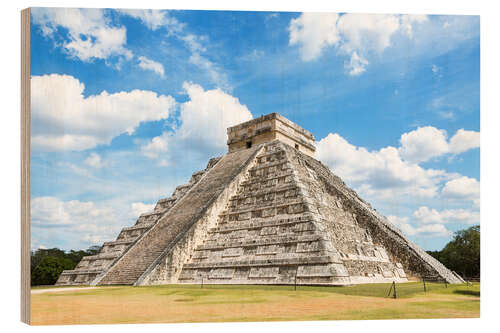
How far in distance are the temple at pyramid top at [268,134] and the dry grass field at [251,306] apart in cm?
1167

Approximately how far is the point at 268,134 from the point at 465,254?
990cm

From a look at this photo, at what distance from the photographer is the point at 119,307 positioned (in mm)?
8328

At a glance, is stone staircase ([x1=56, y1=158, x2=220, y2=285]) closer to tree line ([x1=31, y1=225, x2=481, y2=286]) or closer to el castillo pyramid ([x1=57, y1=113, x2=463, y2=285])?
el castillo pyramid ([x1=57, y1=113, x2=463, y2=285])

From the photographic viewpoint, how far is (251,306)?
821 cm

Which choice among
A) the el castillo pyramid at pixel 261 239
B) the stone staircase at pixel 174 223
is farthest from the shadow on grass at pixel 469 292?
the stone staircase at pixel 174 223

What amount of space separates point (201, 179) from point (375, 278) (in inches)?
385

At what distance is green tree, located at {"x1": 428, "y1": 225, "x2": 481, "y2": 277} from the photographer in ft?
46.3

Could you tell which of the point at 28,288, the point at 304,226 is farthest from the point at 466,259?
the point at 28,288

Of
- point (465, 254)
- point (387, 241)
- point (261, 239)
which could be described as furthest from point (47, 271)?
point (465, 254)

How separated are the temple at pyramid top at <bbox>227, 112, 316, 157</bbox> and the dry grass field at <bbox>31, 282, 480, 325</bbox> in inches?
460

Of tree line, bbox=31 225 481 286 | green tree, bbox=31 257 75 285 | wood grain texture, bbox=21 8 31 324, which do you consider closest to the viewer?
wood grain texture, bbox=21 8 31 324

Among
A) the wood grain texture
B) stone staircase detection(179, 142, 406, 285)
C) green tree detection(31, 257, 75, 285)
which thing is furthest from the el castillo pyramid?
green tree detection(31, 257, 75, 285)

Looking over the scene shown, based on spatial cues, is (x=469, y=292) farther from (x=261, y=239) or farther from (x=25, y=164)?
(x=25, y=164)

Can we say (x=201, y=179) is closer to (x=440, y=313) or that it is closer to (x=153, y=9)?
(x=153, y=9)
